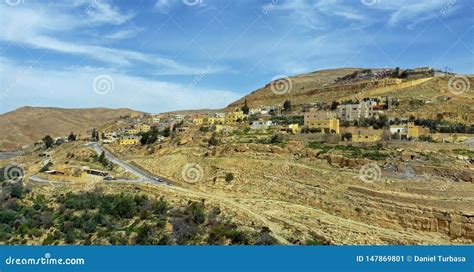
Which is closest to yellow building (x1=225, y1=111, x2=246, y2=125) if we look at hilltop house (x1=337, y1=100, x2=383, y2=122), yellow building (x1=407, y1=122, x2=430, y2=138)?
hilltop house (x1=337, y1=100, x2=383, y2=122)

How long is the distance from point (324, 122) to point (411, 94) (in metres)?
11.9

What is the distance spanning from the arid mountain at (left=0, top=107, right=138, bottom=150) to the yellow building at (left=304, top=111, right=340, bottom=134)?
36114mm

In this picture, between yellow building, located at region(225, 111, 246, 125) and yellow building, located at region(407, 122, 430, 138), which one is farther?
yellow building, located at region(225, 111, 246, 125)

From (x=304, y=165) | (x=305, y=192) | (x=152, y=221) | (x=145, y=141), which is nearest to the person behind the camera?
(x=152, y=221)

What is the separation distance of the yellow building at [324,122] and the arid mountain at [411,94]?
4.80 meters

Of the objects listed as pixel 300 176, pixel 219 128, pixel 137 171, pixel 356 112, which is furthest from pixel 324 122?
pixel 137 171

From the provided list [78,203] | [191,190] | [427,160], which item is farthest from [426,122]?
[78,203]

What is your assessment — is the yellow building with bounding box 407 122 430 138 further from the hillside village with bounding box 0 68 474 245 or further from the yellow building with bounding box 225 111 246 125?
the yellow building with bounding box 225 111 246 125

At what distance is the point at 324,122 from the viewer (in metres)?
27.6

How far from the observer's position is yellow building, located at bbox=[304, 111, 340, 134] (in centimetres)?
2711

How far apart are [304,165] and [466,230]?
7.25 meters

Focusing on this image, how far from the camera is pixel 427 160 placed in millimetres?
19938

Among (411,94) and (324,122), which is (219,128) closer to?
(324,122)

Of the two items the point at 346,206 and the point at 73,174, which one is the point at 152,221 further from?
the point at 73,174
